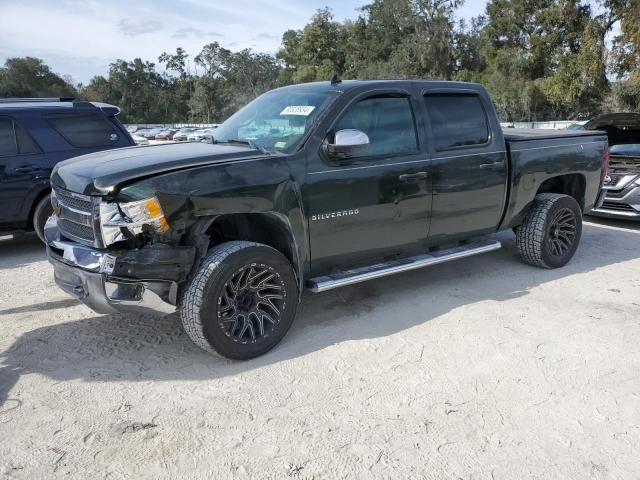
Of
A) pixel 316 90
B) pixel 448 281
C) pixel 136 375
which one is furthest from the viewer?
pixel 448 281

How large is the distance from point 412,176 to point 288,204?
1.26m

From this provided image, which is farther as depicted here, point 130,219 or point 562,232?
point 562,232

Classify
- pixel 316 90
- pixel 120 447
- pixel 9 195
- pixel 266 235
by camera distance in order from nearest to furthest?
pixel 120 447
pixel 266 235
pixel 316 90
pixel 9 195

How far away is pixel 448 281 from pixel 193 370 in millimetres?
2901

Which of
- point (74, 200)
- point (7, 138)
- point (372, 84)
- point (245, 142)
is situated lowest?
point (74, 200)

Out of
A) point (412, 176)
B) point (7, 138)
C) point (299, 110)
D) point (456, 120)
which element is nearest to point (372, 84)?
point (299, 110)

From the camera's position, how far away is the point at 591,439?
2955 mm

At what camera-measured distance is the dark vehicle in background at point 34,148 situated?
663cm

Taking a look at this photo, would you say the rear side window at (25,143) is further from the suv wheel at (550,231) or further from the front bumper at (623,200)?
the front bumper at (623,200)

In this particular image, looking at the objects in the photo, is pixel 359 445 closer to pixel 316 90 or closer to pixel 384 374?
pixel 384 374

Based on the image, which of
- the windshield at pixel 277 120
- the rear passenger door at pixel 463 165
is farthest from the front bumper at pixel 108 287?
the rear passenger door at pixel 463 165

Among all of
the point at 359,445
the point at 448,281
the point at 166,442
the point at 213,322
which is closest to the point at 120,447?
the point at 166,442

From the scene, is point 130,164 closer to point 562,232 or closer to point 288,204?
point 288,204

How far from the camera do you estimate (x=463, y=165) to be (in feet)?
16.5
